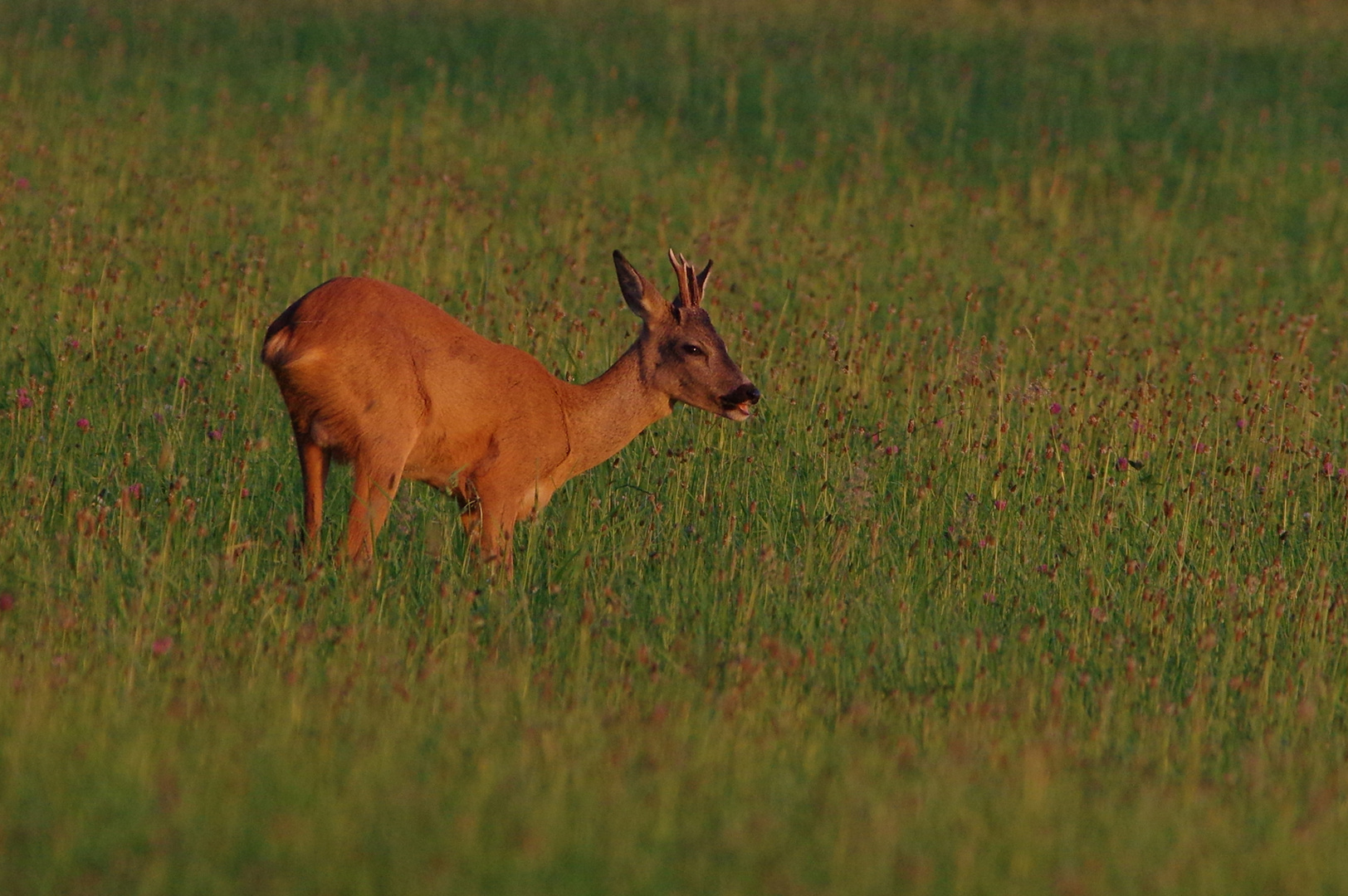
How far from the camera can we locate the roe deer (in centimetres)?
685

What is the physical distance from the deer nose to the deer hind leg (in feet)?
5.94

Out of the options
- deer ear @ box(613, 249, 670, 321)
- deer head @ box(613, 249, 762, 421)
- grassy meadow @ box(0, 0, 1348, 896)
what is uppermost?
deer ear @ box(613, 249, 670, 321)

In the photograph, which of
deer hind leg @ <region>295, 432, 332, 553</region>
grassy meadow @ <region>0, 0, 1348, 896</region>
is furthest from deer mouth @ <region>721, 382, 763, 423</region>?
deer hind leg @ <region>295, 432, 332, 553</region>

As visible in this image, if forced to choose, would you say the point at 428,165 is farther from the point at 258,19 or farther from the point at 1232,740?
the point at 1232,740

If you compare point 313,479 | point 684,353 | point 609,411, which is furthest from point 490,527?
point 684,353

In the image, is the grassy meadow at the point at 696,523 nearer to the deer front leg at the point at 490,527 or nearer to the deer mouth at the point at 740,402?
the deer front leg at the point at 490,527

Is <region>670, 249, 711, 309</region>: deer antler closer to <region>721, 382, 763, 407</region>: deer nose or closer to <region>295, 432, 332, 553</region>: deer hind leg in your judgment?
<region>721, 382, 763, 407</region>: deer nose

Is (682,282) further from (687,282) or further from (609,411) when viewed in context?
(609,411)

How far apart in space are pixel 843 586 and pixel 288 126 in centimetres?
1084

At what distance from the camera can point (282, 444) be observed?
8.42 metres

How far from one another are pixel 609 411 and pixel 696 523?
639mm

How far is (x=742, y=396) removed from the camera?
7.86 metres

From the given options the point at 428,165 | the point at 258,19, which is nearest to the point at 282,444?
the point at 428,165

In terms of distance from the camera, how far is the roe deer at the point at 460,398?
6.85 meters
